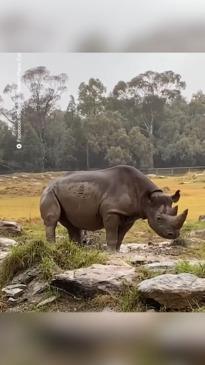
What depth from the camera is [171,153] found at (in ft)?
5.79

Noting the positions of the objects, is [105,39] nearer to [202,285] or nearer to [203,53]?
[203,53]

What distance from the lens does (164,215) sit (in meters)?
1.78

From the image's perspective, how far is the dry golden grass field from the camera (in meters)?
1.75

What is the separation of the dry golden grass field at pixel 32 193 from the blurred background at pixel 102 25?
394mm

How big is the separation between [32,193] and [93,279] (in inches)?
13.5

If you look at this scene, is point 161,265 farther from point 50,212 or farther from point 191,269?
point 50,212

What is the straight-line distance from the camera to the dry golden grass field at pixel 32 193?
175cm

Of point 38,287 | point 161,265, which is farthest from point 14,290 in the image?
point 161,265

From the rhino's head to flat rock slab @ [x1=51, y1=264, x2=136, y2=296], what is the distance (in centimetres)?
17

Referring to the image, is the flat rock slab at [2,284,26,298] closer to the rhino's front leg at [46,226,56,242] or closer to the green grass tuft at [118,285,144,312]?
the rhino's front leg at [46,226,56,242]

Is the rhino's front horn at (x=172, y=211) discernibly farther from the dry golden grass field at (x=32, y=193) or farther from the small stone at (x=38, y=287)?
the small stone at (x=38, y=287)

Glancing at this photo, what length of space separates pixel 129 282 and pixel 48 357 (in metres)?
0.34

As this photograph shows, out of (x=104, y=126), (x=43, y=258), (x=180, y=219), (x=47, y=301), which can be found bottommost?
(x=47, y=301)

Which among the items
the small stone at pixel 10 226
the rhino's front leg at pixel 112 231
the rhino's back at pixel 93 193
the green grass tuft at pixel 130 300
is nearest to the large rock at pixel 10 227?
the small stone at pixel 10 226
